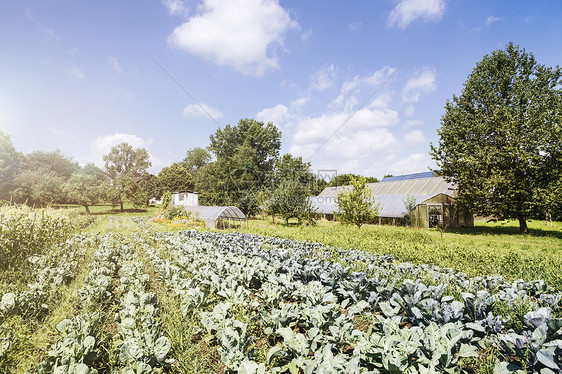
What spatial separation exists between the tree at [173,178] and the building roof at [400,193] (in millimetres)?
33484

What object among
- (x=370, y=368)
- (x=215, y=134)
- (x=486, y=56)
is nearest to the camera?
(x=370, y=368)

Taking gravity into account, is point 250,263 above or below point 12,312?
above

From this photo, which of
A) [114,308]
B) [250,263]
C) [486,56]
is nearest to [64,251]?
[114,308]

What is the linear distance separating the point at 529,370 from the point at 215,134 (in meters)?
50.2

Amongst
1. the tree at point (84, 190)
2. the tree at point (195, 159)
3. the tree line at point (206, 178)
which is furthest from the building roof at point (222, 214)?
the tree at point (195, 159)

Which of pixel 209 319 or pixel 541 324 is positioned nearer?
pixel 541 324

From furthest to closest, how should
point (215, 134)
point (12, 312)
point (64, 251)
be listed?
1. point (215, 134)
2. point (64, 251)
3. point (12, 312)

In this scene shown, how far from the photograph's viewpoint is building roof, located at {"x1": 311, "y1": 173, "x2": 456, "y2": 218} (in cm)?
2428

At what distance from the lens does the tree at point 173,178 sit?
2149 inches

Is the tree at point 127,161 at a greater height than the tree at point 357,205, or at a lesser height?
greater

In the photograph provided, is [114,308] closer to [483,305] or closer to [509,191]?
[483,305]

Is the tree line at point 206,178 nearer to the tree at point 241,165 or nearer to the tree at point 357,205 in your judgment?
the tree at point 241,165

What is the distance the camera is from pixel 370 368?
264 cm

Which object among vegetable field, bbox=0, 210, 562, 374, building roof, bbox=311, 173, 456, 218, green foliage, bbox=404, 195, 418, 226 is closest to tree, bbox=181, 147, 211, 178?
building roof, bbox=311, 173, 456, 218
